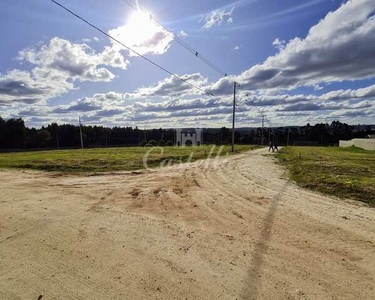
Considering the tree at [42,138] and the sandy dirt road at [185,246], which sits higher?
the sandy dirt road at [185,246]

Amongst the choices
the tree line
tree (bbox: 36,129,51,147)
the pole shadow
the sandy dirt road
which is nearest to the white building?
the tree line

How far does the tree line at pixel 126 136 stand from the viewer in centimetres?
7844

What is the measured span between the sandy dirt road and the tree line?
6115 centimetres

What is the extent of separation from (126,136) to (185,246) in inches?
4004

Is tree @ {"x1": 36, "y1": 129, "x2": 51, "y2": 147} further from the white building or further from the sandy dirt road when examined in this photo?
the sandy dirt road

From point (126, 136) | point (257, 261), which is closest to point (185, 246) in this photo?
point (257, 261)

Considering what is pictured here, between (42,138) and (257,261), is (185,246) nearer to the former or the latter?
(257,261)

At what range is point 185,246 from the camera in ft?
17.5

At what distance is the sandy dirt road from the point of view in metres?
3.96

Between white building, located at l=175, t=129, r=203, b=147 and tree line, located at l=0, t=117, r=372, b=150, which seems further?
tree line, located at l=0, t=117, r=372, b=150

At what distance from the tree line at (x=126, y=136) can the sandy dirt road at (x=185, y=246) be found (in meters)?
61.2

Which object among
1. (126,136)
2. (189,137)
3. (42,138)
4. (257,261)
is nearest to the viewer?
(257,261)

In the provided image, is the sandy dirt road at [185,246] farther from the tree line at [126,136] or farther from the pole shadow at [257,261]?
the tree line at [126,136]

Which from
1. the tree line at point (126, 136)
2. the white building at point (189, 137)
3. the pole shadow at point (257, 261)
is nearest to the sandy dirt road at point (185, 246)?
the pole shadow at point (257, 261)
